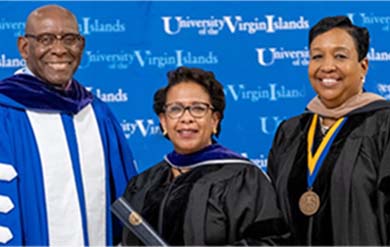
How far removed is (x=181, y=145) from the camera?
3.37 m

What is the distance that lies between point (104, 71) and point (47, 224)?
1.66 m

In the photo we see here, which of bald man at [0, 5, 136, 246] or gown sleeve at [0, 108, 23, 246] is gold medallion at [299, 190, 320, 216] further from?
gown sleeve at [0, 108, 23, 246]

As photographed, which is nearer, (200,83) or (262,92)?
(200,83)

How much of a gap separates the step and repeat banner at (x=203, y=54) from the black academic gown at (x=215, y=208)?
1.81 metres

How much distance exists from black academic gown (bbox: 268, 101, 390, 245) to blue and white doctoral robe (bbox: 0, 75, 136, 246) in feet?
2.64

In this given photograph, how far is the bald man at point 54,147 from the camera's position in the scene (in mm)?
3650

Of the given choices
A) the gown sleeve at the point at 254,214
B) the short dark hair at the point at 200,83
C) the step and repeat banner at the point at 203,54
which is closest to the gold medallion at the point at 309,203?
the gown sleeve at the point at 254,214

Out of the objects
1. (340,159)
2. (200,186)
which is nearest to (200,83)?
(200,186)

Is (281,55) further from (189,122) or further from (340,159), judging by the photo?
(189,122)

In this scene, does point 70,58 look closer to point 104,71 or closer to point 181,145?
point 181,145

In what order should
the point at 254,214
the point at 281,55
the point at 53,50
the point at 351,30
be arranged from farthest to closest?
the point at 281,55
the point at 53,50
the point at 351,30
the point at 254,214

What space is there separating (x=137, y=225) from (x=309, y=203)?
76 cm

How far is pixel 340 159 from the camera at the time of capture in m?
3.54

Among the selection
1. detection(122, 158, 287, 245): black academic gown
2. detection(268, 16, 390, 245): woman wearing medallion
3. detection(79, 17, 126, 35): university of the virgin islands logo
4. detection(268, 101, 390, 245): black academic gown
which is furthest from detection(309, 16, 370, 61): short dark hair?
detection(79, 17, 126, 35): university of the virgin islands logo
